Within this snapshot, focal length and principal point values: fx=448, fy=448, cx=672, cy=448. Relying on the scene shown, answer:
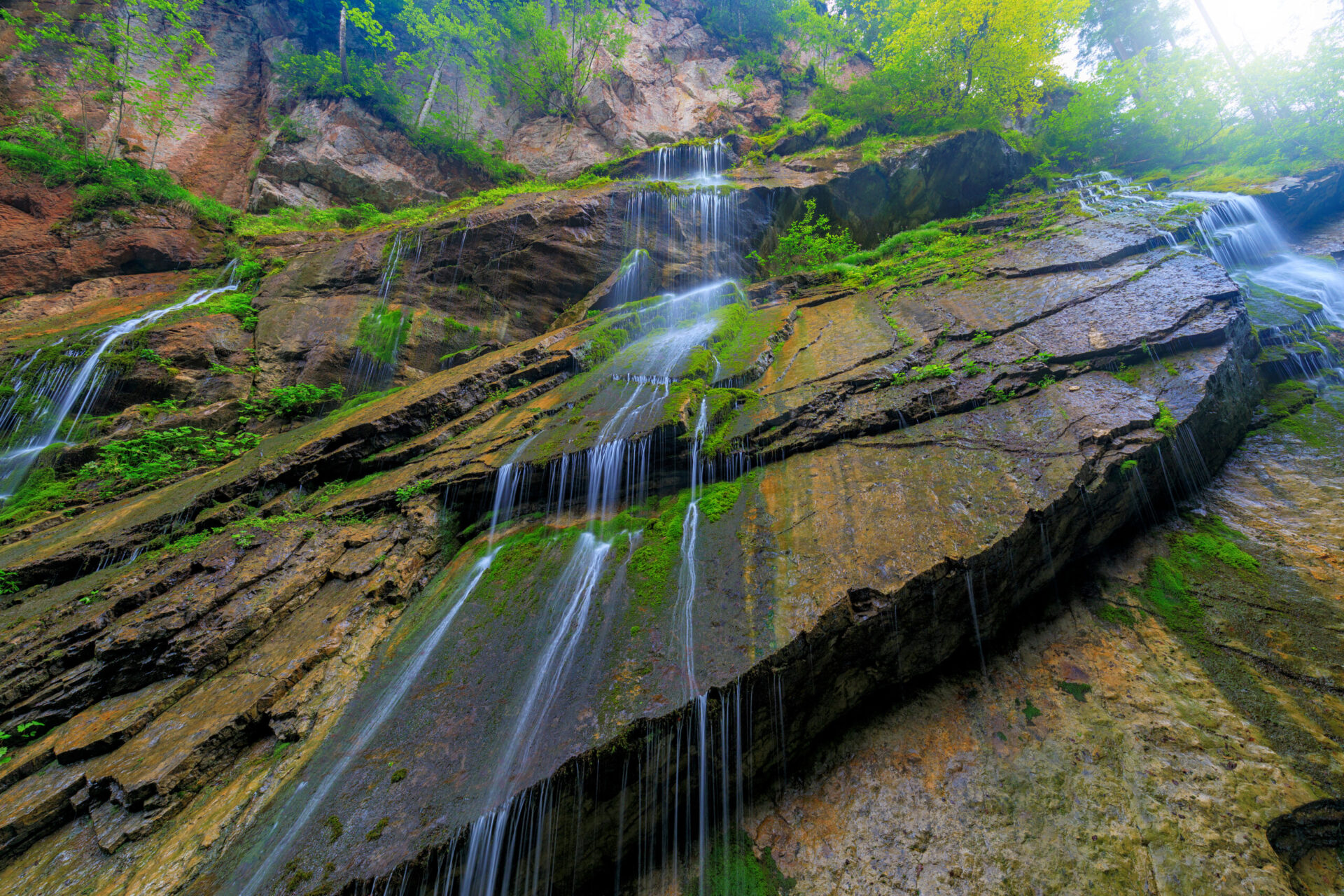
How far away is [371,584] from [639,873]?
157 inches

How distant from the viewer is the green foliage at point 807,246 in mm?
12344

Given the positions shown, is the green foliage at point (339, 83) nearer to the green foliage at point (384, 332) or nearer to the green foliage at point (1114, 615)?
the green foliage at point (384, 332)

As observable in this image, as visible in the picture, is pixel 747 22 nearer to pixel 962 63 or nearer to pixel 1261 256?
pixel 962 63

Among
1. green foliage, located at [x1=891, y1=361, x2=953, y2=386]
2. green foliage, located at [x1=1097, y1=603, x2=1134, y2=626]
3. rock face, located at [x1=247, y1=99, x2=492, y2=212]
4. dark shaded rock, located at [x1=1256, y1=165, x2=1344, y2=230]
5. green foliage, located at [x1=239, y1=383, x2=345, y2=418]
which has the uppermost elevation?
rock face, located at [x1=247, y1=99, x2=492, y2=212]

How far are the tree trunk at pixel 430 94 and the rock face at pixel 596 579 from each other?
1732 centimetres

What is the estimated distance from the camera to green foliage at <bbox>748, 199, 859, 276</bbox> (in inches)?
486

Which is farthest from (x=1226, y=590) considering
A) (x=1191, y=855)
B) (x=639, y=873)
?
(x=639, y=873)

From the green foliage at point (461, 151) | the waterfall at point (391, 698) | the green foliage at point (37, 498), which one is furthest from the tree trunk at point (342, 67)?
the waterfall at point (391, 698)

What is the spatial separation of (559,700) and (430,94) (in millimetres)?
24829

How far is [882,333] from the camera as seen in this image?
287 inches

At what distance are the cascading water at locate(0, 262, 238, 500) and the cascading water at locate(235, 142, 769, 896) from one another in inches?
367

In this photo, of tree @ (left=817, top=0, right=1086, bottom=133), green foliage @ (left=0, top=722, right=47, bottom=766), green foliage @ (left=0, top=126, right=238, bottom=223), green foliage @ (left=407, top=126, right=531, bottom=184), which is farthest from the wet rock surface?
green foliage @ (left=407, top=126, right=531, bottom=184)

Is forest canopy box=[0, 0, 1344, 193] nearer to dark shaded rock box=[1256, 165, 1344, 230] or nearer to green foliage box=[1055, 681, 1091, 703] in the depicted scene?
dark shaded rock box=[1256, 165, 1344, 230]

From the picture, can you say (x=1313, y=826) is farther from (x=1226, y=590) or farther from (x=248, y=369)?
(x=248, y=369)
